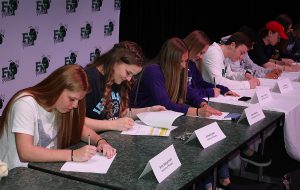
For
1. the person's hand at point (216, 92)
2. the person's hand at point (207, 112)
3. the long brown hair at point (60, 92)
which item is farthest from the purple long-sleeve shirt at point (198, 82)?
the long brown hair at point (60, 92)

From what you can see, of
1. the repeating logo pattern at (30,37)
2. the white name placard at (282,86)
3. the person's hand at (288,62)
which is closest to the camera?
the white name placard at (282,86)

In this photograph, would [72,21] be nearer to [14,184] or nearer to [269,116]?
[269,116]

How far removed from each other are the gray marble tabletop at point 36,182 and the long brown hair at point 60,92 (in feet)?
1.11

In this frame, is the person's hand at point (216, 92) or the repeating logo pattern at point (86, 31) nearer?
the person's hand at point (216, 92)

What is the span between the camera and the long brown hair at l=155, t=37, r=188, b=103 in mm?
2912

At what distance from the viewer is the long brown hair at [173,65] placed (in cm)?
291

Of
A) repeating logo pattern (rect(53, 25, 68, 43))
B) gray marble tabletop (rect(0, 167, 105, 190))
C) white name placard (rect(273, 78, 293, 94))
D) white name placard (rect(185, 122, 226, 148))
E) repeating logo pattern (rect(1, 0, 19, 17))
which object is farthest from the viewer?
repeating logo pattern (rect(53, 25, 68, 43))

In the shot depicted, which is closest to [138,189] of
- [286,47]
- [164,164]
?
[164,164]

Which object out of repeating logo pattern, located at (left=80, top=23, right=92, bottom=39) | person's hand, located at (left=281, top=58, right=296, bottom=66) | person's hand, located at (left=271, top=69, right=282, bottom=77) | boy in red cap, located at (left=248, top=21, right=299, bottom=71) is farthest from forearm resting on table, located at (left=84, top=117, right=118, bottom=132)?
person's hand, located at (left=281, top=58, right=296, bottom=66)

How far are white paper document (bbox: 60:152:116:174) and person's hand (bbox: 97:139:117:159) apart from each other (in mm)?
22

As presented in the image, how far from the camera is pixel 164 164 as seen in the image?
1.92m

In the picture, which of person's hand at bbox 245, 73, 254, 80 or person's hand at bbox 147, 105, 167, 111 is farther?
person's hand at bbox 245, 73, 254, 80

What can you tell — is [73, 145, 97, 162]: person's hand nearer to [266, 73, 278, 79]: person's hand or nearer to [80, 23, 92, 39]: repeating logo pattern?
[266, 73, 278, 79]: person's hand

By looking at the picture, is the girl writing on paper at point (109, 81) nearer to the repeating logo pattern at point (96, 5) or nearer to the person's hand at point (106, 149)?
the person's hand at point (106, 149)
